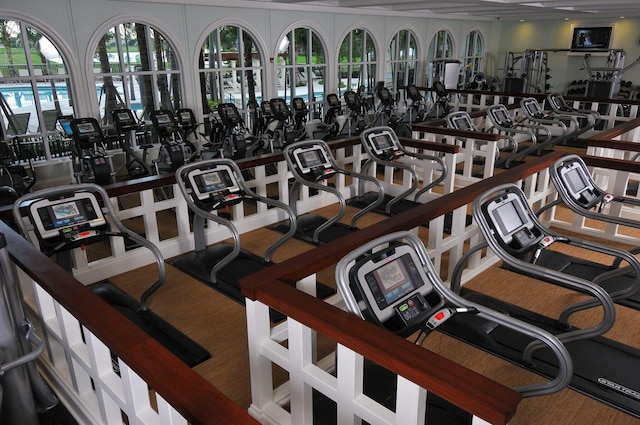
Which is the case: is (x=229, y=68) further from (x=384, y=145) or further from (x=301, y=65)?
(x=384, y=145)

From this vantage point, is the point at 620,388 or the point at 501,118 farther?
the point at 501,118

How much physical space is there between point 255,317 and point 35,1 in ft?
21.7

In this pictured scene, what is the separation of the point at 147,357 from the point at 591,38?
52.0 ft

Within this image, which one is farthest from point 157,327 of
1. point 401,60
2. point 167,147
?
point 401,60

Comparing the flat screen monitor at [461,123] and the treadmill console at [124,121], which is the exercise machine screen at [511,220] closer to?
the flat screen monitor at [461,123]

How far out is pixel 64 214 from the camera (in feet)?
10.4

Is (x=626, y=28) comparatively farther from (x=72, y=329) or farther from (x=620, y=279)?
(x=72, y=329)

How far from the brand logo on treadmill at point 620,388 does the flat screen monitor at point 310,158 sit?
9.23 ft

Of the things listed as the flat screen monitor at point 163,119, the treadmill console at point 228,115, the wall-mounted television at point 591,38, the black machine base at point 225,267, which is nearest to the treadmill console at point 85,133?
the flat screen monitor at point 163,119

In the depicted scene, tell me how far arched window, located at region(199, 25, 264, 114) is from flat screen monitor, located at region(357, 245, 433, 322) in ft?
24.8

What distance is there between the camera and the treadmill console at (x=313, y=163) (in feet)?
14.8

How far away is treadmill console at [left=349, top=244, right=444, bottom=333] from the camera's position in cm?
191

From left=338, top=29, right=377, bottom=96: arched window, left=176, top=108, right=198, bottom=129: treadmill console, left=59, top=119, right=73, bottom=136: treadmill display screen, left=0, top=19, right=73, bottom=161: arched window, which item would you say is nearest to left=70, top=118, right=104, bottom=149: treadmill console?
left=59, top=119, right=73, bottom=136: treadmill display screen

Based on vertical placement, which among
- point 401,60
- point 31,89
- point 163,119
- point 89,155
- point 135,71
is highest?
point 401,60
